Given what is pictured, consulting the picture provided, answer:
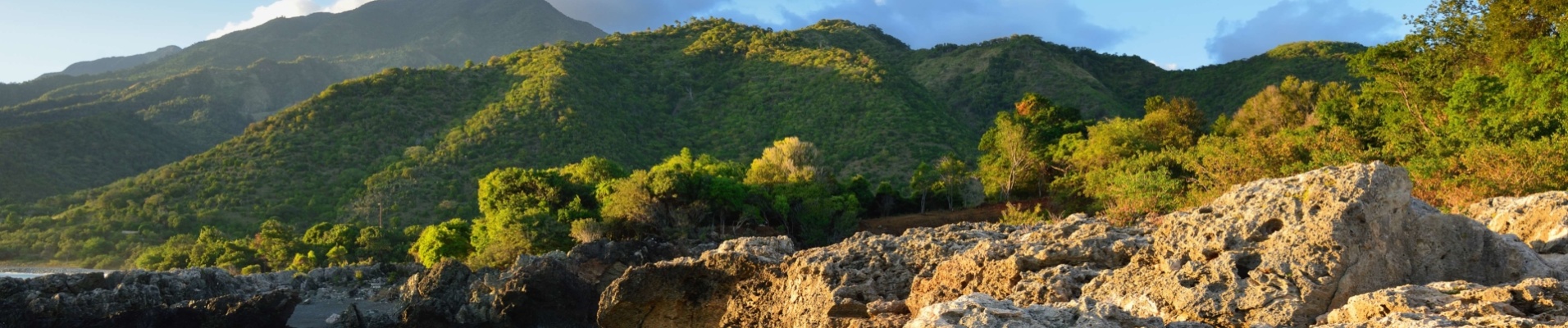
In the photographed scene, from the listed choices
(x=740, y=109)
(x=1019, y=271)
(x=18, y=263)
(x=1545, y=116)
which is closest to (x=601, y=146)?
(x=740, y=109)

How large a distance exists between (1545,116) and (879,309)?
19.2 metres

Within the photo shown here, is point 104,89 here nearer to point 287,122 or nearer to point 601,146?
point 287,122

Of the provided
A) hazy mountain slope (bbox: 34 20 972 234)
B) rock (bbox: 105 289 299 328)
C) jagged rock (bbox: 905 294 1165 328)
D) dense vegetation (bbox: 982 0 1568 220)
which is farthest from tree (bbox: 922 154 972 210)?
jagged rock (bbox: 905 294 1165 328)

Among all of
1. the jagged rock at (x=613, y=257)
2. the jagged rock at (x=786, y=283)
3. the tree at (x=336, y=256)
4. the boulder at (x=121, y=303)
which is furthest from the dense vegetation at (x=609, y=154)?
the jagged rock at (x=786, y=283)

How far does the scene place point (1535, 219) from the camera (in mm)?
9586

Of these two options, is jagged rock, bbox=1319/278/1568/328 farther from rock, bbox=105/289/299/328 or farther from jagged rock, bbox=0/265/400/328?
jagged rock, bbox=0/265/400/328

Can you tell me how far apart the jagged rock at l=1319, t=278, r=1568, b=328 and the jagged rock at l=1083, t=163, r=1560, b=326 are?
628 mm

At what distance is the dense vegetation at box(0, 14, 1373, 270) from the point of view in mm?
39906

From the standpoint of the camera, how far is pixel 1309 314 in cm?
581

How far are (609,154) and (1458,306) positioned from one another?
62.8m

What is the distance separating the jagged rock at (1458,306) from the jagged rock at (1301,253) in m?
0.63

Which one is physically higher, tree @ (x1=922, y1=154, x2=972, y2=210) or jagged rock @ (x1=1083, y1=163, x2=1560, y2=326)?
jagged rock @ (x1=1083, y1=163, x2=1560, y2=326)

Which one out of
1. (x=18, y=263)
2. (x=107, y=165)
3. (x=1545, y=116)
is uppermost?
(x=1545, y=116)

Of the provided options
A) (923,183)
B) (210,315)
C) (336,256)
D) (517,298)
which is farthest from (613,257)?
(923,183)
